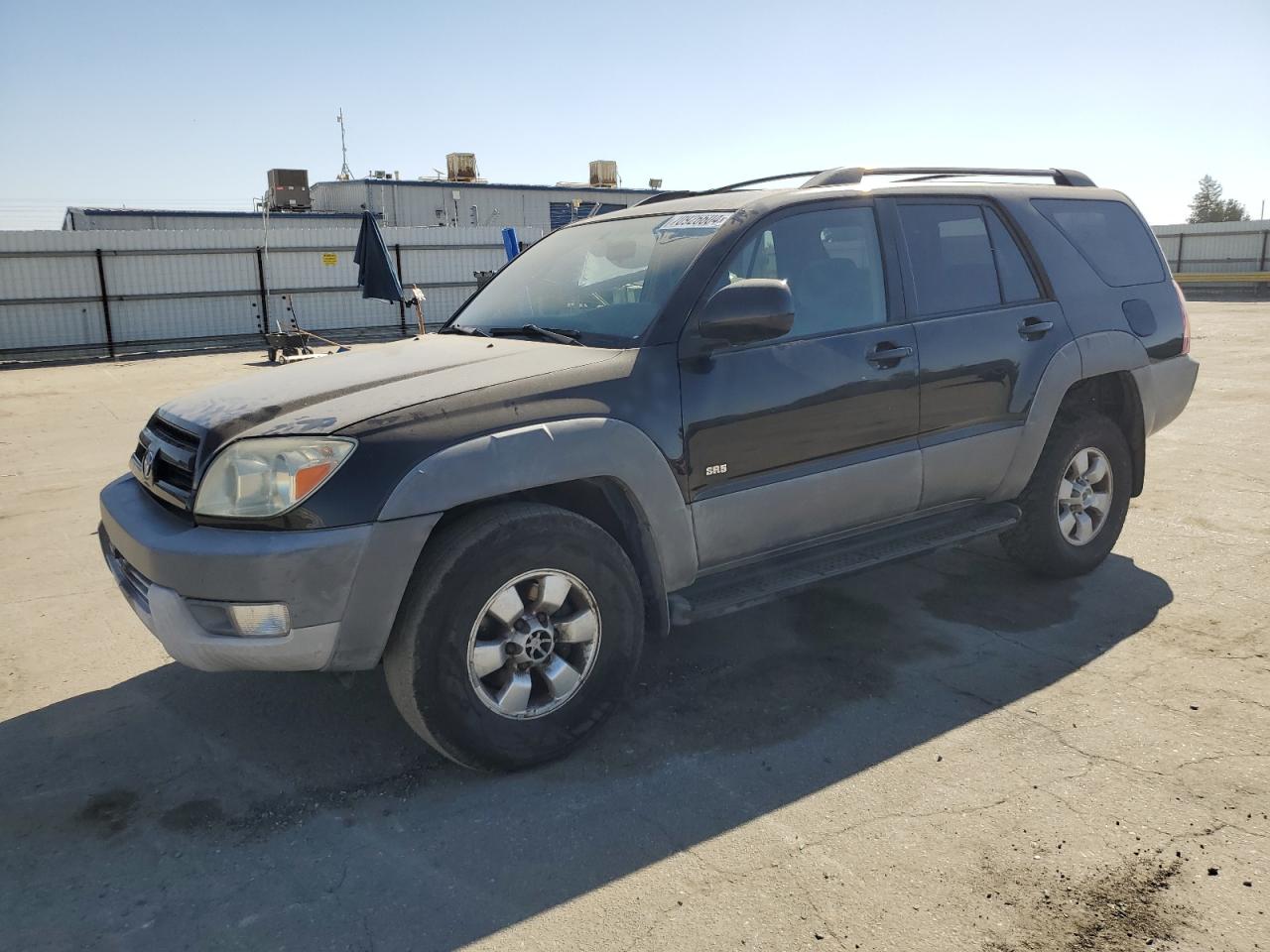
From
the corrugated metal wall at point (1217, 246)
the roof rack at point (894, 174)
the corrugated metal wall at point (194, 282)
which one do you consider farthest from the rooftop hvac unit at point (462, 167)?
the roof rack at point (894, 174)

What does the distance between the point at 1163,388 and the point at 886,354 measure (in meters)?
2.04

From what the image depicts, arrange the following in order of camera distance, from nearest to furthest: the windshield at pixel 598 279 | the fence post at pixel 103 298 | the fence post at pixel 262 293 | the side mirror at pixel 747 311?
the side mirror at pixel 747 311, the windshield at pixel 598 279, the fence post at pixel 103 298, the fence post at pixel 262 293

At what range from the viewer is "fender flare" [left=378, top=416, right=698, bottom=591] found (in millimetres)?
2844

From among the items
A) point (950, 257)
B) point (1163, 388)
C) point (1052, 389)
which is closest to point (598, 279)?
point (950, 257)

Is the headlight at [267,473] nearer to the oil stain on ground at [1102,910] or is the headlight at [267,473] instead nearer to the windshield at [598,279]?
the windshield at [598,279]

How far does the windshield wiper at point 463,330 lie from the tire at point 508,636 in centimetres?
121

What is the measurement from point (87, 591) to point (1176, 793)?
16.3ft

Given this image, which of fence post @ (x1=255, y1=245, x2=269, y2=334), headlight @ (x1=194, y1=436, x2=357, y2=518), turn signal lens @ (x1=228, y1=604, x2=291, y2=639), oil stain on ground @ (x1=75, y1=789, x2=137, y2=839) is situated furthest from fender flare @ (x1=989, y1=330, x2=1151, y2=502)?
fence post @ (x1=255, y1=245, x2=269, y2=334)

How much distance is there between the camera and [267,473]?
2.84m

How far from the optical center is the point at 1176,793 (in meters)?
2.94

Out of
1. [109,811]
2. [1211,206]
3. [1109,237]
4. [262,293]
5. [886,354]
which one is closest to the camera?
[109,811]

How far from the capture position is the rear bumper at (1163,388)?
4863 mm

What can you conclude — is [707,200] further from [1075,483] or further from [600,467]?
[1075,483]

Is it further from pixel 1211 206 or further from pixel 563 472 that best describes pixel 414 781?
pixel 1211 206
